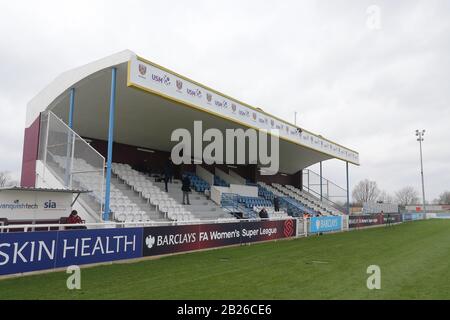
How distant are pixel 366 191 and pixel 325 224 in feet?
302

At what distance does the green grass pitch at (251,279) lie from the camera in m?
5.96

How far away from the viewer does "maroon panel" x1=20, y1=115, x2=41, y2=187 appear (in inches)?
549

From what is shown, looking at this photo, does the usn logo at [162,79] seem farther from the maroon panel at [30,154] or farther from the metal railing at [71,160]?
the maroon panel at [30,154]

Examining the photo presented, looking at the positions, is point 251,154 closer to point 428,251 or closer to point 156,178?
point 156,178

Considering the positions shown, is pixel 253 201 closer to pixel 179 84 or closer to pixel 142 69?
pixel 179 84

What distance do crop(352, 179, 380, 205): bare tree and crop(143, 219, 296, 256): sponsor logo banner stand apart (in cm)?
9407

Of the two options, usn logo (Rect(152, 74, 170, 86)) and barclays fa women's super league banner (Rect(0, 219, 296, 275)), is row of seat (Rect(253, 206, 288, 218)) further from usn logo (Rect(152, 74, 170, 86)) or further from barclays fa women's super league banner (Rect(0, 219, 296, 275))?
usn logo (Rect(152, 74, 170, 86))

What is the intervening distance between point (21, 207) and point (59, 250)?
3.38m

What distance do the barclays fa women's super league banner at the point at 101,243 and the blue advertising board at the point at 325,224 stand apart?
6645 mm

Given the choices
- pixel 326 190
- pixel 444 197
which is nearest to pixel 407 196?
pixel 444 197

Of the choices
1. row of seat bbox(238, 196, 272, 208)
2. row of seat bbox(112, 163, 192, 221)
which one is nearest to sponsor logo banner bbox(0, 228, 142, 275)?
row of seat bbox(112, 163, 192, 221)

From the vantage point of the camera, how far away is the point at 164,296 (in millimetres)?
5824

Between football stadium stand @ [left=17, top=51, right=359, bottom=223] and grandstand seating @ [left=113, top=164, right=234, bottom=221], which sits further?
grandstand seating @ [left=113, top=164, right=234, bottom=221]

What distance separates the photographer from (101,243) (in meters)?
8.75
